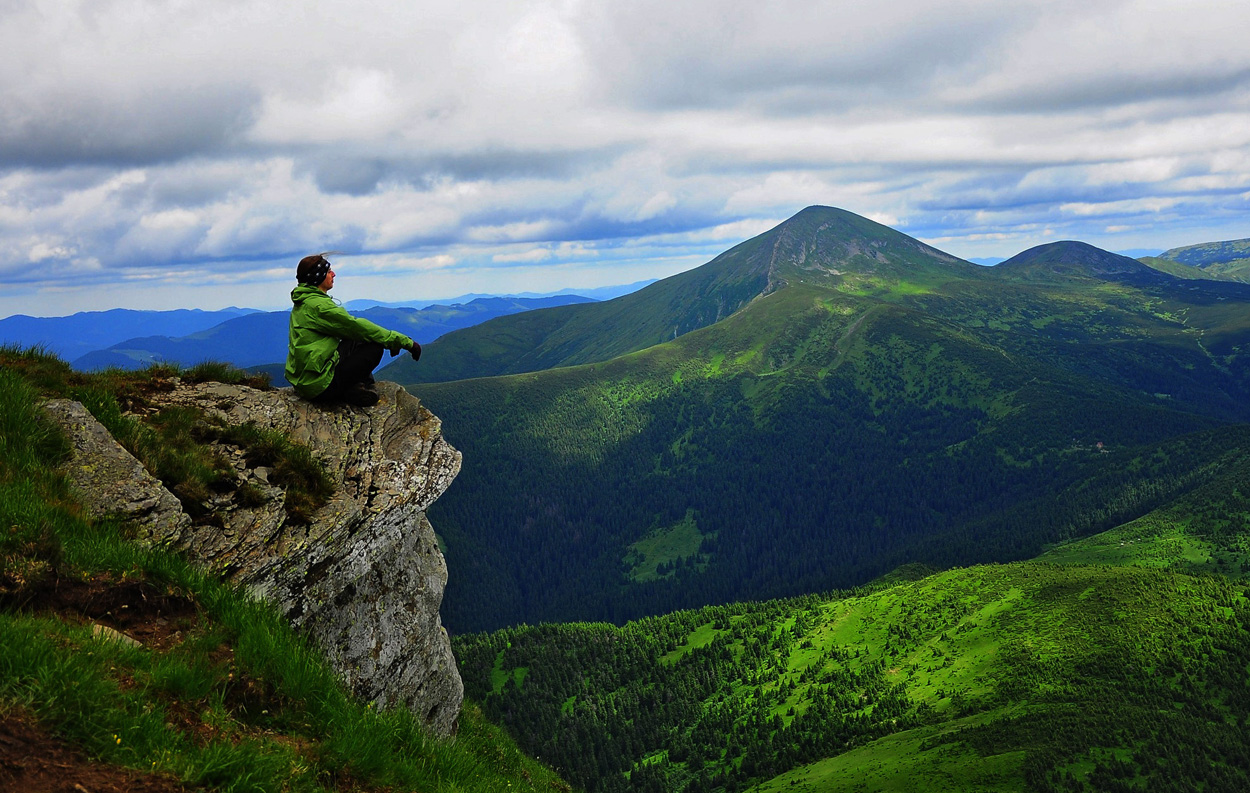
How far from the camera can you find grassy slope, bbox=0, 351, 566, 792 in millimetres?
6270

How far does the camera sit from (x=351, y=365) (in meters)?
18.2

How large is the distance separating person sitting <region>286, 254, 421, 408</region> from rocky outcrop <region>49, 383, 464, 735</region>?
0.69 meters

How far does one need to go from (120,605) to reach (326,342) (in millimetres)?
9623

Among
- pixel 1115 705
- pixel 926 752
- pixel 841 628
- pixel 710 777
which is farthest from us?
pixel 841 628

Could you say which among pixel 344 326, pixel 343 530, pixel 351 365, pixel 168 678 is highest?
pixel 344 326

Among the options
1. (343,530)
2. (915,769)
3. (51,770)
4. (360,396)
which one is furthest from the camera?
(915,769)

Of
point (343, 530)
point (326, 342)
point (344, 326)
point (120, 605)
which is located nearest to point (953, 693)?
point (343, 530)

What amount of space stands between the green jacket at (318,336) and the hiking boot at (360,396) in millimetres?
966

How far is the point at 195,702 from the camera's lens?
750 centimetres

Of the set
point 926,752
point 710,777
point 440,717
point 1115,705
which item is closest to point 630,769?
point 710,777

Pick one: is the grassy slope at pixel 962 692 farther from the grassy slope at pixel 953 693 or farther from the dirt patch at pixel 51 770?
the dirt patch at pixel 51 770

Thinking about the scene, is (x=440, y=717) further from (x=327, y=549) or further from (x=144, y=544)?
(x=144, y=544)

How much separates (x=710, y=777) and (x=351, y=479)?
538 ft

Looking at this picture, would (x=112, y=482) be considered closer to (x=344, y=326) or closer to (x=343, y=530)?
(x=343, y=530)
